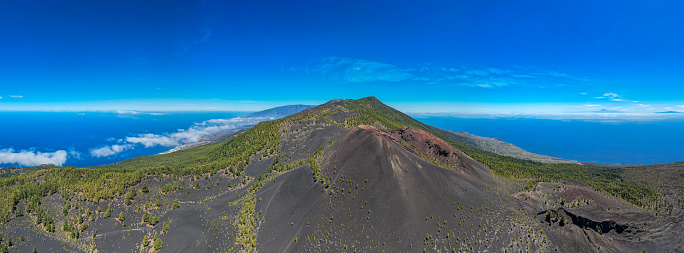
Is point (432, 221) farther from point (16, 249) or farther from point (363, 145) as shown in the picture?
point (16, 249)

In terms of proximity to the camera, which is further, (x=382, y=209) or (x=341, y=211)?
(x=341, y=211)

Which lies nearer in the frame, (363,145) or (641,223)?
(641,223)

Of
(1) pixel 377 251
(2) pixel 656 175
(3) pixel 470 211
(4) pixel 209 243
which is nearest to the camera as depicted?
(1) pixel 377 251

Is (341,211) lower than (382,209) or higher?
lower

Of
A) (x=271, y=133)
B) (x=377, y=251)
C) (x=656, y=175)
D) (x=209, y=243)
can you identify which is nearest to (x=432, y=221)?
(x=377, y=251)
